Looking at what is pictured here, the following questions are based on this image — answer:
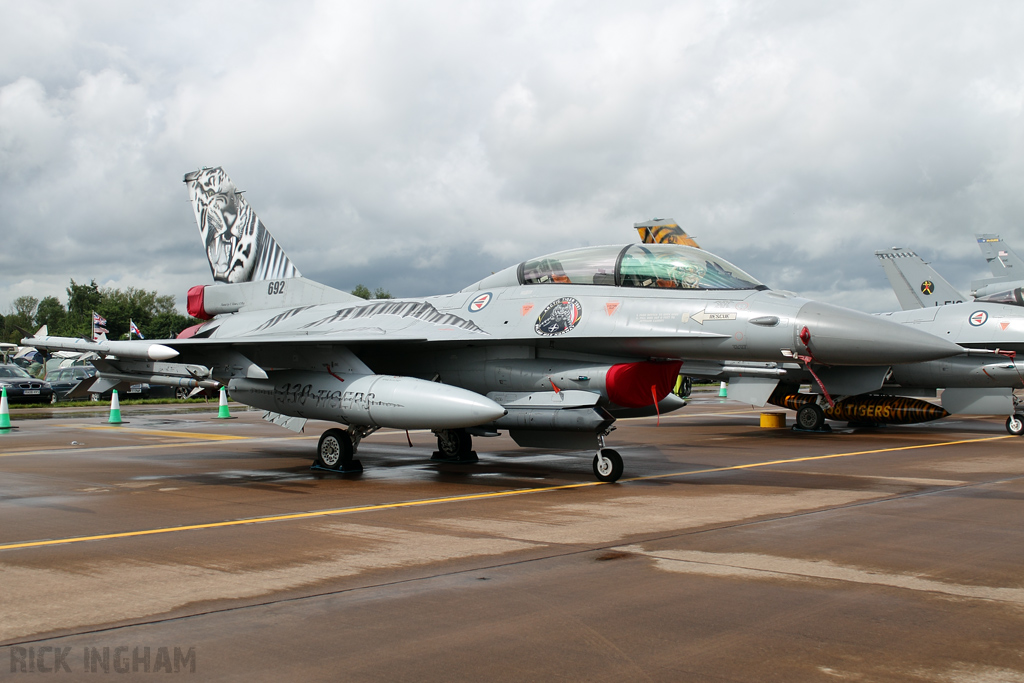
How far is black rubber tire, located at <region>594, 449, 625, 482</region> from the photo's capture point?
9398 mm

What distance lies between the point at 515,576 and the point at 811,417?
1486cm

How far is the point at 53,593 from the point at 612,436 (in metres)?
12.9

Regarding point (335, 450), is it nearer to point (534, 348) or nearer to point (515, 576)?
point (534, 348)

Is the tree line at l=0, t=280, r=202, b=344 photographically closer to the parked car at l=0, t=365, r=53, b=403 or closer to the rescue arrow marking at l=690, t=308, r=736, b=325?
the parked car at l=0, t=365, r=53, b=403

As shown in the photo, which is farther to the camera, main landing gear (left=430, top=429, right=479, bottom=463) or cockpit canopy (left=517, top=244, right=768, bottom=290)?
main landing gear (left=430, top=429, right=479, bottom=463)

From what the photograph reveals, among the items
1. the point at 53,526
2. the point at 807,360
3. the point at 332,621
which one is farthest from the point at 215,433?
the point at 332,621

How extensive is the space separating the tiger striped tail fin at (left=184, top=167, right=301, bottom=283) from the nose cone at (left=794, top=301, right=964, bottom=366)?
27.1 ft

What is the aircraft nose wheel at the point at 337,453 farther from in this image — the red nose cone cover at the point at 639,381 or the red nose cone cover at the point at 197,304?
the red nose cone cover at the point at 197,304

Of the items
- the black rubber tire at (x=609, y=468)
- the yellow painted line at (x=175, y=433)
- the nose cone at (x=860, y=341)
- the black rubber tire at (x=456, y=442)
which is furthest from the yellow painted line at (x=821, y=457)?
the yellow painted line at (x=175, y=433)

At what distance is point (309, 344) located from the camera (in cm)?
1037

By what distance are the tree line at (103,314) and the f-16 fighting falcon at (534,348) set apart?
258ft

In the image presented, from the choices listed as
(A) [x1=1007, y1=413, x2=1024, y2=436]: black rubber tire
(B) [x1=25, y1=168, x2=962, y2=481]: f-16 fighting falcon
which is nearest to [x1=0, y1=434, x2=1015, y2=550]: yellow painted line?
(B) [x1=25, y1=168, x2=962, y2=481]: f-16 fighting falcon

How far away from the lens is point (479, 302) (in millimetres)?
10477

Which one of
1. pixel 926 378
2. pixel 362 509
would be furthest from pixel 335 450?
pixel 926 378
